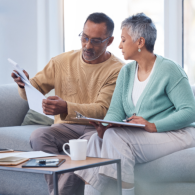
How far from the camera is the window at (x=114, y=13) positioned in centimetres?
270

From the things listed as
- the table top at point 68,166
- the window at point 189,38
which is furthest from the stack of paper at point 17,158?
the window at point 189,38

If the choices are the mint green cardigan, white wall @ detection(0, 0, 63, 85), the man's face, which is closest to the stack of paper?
the mint green cardigan

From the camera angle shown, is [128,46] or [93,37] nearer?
[128,46]

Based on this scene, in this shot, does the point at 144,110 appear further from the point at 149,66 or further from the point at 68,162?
the point at 68,162

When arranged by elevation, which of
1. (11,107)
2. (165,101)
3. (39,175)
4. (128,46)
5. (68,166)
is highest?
(128,46)

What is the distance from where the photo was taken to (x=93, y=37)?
1.96m

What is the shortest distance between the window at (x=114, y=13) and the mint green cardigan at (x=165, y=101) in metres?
1.11

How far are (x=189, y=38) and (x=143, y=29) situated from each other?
1021 mm

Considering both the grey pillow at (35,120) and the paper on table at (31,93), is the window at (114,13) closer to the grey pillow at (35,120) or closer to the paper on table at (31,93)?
the grey pillow at (35,120)

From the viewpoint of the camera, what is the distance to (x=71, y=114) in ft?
5.88

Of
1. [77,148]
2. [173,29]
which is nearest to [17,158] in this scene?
[77,148]

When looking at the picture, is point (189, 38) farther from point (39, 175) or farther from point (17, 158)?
point (17, 158)

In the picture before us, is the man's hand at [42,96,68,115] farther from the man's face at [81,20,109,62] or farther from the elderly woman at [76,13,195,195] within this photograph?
the man's face at [81,20,109,62]

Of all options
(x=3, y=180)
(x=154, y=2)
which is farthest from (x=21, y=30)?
(x=3, y=180)
